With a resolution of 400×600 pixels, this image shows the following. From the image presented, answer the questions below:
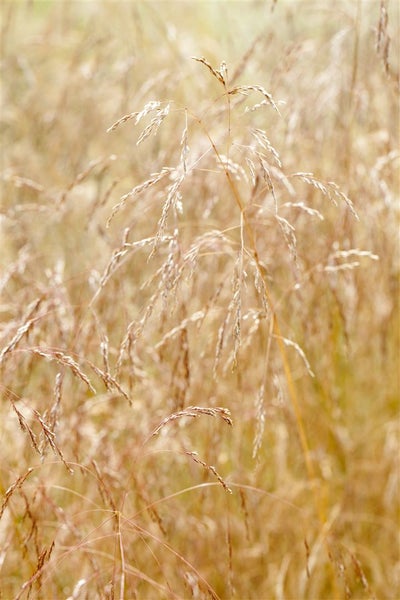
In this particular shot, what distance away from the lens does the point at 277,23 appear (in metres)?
3.04

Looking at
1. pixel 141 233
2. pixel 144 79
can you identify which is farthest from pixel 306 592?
pixel 144 79

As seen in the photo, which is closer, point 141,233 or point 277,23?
point 141,233

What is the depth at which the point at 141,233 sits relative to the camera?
97.3 inches

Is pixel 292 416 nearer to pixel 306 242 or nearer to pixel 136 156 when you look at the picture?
pixel 306 242

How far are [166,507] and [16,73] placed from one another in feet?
6.40

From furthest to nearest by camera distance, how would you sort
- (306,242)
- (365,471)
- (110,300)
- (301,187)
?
(365,471) < (301,187) < (306,242) < (110,300)

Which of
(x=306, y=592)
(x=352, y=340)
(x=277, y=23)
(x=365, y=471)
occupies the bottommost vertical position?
(x=306, y=592)

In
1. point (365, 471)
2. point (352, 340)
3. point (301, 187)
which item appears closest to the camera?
point (301, 187)

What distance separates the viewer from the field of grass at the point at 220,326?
6.21 feet

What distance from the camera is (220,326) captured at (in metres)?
1.82

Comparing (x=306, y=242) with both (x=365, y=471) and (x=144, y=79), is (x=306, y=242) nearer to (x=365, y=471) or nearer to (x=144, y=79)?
(x=365, y=471)

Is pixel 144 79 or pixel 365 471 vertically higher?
pixel 144 79

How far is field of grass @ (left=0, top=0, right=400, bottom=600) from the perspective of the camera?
189 cm

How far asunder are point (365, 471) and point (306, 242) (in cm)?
84
